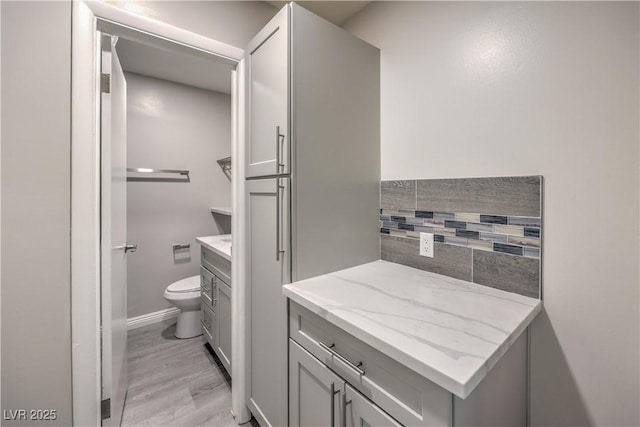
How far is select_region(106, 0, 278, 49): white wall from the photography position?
1.37 meters

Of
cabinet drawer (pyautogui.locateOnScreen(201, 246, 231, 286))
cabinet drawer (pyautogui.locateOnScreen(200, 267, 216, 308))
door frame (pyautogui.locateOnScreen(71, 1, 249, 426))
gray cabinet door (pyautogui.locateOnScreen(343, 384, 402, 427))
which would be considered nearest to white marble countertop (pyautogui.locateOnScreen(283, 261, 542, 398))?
gray cabinet door (pyautogui.locateOnScreen(343, 384, 402, 427))

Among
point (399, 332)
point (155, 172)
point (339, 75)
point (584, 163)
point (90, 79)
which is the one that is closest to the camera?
point (399, 332)

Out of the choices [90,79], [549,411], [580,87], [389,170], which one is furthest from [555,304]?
[90,79]

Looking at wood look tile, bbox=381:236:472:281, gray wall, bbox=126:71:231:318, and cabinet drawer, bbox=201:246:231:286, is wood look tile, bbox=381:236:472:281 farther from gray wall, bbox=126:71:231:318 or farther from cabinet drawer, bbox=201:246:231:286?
gray wall, bbox=126:71:231:318

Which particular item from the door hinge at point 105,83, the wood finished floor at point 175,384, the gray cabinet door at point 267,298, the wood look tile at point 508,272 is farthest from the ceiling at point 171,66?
the wood finished floor at point 175,384

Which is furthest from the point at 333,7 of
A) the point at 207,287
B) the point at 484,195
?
the point at 207,287

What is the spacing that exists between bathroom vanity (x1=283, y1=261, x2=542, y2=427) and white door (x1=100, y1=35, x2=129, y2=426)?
34.7 inches

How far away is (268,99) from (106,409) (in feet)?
5.54

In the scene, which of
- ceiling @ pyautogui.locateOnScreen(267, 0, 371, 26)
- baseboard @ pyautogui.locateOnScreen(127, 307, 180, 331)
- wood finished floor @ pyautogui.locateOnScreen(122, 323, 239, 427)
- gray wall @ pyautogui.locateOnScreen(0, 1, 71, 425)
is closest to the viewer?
gray wall @ pyautogui.locateOnScreen(0, 1, 71, 425)

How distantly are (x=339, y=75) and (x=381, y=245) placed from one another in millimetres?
981

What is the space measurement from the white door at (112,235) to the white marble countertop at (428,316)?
883 millimetres

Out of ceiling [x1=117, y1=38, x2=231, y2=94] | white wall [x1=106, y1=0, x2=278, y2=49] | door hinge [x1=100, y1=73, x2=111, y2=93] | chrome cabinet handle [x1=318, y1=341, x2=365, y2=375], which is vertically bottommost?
chrome cabinet handle [x1=318, y1=341, x2=365, y2=375]

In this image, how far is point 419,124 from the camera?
4.78ft

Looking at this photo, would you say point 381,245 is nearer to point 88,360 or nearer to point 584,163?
point 584,163
